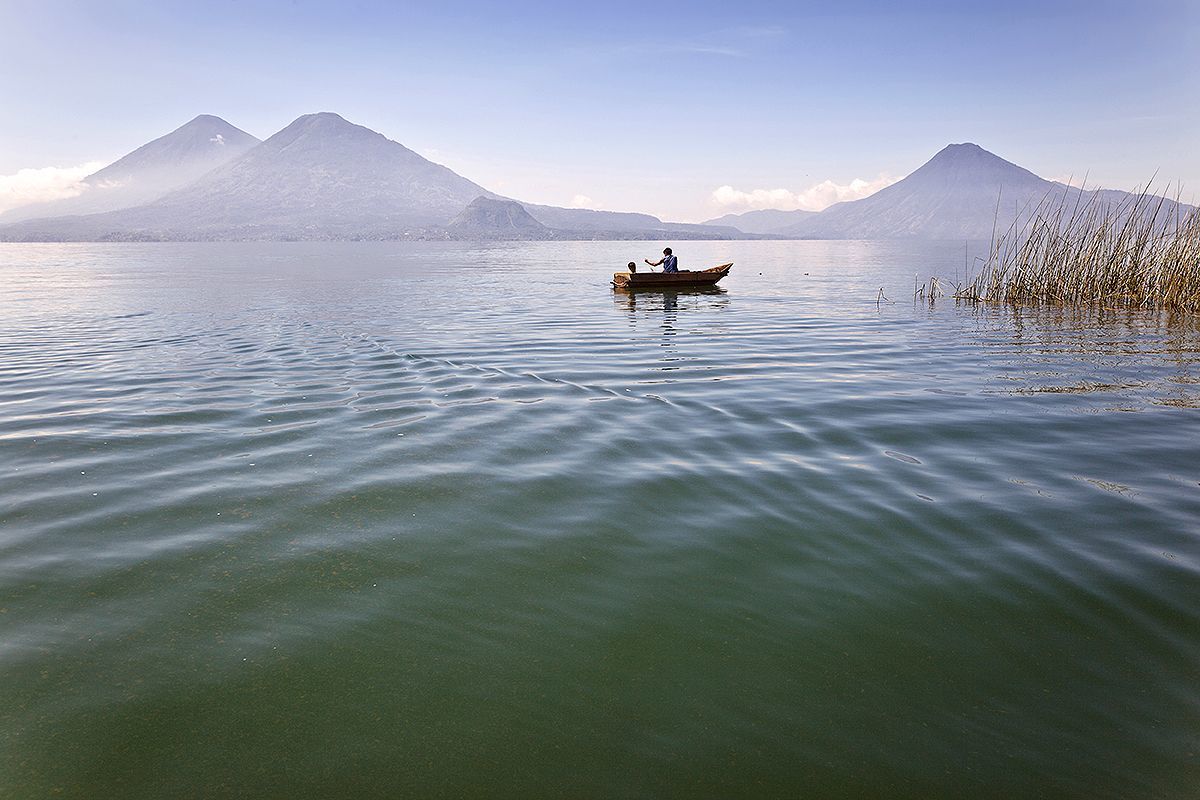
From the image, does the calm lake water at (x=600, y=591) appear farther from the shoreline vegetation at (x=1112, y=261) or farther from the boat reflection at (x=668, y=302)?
the shoreline vegetation at (x=1112, y=261)

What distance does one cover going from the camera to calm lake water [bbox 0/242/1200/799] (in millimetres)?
4219

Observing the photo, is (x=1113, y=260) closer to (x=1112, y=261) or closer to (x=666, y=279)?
(x=1112, y=261)

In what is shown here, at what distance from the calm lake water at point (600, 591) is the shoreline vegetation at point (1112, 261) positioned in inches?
595

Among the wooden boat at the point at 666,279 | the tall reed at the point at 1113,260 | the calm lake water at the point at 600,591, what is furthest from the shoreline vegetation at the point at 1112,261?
the calm lake water at the point at 600,591

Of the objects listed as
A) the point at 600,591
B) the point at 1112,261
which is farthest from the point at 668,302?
the point at 600,591

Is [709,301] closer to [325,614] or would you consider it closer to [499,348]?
[499,348]

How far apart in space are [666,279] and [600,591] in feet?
99.8

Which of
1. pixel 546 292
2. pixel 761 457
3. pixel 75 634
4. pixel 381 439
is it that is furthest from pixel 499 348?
pixel 546 292

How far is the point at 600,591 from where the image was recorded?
20.1 feet

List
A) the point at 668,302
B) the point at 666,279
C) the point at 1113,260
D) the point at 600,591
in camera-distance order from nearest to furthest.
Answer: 1. the point at 600,591
2. the point at 1113,260
3. the point at 668,302
4. the point at 666,279

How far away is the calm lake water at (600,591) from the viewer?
4.22 meters

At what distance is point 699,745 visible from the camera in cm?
429

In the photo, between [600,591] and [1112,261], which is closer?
[600,591]

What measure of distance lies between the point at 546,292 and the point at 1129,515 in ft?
111
